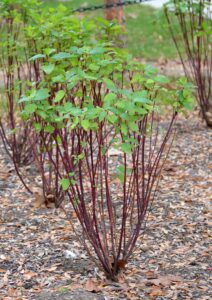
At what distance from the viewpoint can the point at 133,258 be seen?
12.7 ft

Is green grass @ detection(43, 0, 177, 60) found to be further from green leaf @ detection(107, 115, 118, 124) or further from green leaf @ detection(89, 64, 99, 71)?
green leaf @ detection(107, 115, 118, 124)

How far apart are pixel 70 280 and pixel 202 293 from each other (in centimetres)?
68

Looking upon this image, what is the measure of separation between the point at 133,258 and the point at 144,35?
9.00 m

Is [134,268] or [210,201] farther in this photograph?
[210,201]

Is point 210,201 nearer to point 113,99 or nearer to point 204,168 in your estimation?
point 204,168

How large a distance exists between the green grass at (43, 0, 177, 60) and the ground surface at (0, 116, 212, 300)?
4962mm

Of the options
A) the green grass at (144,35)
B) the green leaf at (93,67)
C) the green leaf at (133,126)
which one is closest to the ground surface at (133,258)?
the green leaf at (133,126)

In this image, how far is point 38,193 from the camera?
483cm

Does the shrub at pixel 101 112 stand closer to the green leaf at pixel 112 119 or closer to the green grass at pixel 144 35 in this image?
the green leaf at pixel 112 119

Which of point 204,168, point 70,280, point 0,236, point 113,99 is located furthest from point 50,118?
point 204,168

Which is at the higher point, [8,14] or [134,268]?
[8,14]

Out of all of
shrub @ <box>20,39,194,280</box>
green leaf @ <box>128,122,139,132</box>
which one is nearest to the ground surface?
shrub @ <box>20,39,194,280</box>

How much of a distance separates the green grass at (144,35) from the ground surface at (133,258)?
4.96 metres

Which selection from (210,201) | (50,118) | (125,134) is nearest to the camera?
(125,134)
